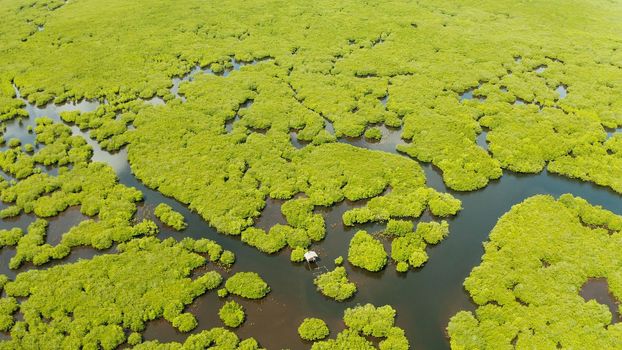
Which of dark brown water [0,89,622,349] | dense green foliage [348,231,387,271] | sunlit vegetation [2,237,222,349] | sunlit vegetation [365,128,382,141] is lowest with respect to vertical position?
dark brown water [0,89,622,349]

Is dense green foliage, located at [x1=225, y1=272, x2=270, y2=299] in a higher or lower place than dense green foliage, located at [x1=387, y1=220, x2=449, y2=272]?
lower

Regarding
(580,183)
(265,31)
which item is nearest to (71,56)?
(265,31)

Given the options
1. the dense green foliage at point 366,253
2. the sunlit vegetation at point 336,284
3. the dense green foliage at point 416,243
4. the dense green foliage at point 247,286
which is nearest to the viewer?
the sunlit vegetation at point 336,284

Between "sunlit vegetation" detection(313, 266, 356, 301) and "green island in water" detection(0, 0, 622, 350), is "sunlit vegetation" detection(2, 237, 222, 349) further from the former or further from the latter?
"sunlit vegetation" detection(313, 266, 356, 301)

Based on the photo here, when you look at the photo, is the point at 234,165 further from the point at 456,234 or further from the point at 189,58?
the point at 189,58

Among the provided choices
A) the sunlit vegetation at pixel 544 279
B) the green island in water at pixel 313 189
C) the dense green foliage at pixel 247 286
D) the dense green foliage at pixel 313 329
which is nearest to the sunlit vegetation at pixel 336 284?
the green island in water at pixel 313 189

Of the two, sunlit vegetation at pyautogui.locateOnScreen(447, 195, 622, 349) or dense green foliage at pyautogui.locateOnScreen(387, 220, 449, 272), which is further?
dense green foliage at pyautogui.locateOnScreen(387, 220, 449, 272)

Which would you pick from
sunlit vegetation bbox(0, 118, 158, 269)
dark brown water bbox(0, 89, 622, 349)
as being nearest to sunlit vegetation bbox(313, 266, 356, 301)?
dark brown water bbox(0, 89, 622, 349)

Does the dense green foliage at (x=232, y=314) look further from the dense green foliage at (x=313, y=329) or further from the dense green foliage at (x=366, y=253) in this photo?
the dense green foliage at (x=366, y=253)
